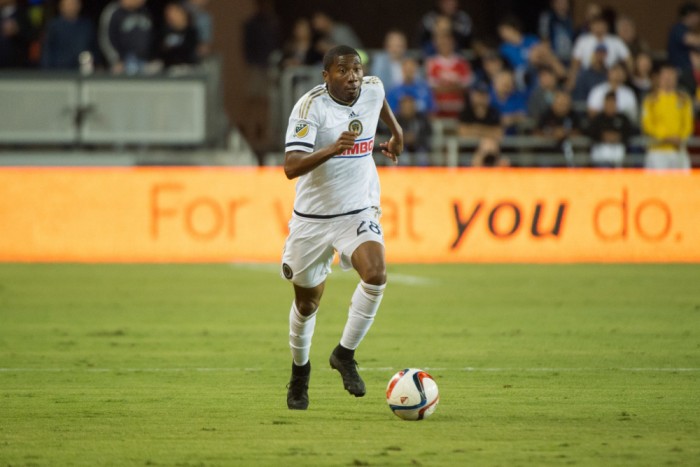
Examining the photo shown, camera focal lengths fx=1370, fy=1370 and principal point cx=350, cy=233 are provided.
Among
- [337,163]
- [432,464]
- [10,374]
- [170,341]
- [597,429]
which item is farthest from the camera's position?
[170,341]

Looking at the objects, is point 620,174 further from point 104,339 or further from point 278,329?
point 104,339

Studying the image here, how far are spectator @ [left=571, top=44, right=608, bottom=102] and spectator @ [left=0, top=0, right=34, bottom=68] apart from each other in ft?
29.1

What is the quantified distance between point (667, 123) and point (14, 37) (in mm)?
10347

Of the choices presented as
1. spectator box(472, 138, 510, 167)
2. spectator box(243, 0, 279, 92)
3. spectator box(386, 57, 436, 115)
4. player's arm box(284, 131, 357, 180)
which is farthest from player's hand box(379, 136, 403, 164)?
spectator box(243, 0, 279, 92)

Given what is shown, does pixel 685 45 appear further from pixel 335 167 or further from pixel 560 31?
pixel 335 167

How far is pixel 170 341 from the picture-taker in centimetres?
1178

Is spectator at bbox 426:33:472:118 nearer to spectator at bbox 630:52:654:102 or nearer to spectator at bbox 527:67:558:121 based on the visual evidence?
spectator at bbox 527:67:558:121

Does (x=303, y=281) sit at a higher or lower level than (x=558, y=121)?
higher

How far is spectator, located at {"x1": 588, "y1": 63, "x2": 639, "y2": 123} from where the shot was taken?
21.4m

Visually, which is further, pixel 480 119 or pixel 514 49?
pixel 514 49

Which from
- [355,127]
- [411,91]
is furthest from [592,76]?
[355,127]

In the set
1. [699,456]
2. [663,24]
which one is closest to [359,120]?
[699,456]

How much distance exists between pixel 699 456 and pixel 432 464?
1322mm

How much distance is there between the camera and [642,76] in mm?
22703
